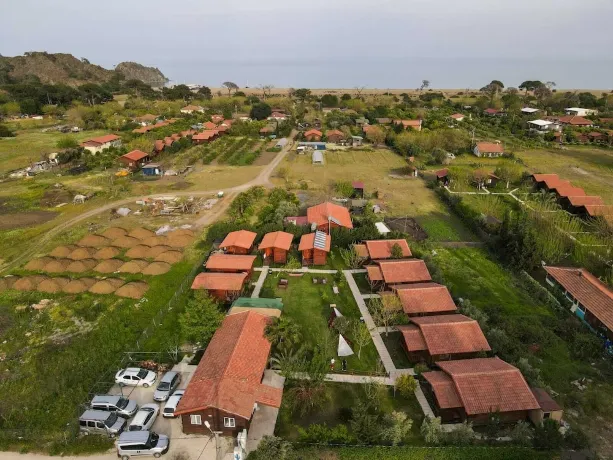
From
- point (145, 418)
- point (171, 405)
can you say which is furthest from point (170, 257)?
point (145, 418)

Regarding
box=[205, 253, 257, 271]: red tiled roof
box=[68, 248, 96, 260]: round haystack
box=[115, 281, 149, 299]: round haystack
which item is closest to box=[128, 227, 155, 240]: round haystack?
box=[68, 248, 96, 260]: round haystack

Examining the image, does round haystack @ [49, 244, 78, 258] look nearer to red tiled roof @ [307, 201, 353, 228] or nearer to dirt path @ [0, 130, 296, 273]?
dirt path @ [0, 130, 296, 273]

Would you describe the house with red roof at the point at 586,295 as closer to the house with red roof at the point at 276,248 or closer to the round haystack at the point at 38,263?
the house with red roof at the point at 276,248

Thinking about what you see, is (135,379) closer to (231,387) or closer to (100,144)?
(231,387)

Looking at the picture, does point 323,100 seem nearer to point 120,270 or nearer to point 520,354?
point 120,270

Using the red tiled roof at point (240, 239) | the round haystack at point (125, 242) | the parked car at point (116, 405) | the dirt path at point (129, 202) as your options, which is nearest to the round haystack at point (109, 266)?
the round haystack at point (125, 242)

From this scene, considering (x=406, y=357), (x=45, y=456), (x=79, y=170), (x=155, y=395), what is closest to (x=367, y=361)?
(x=406, y=357)
